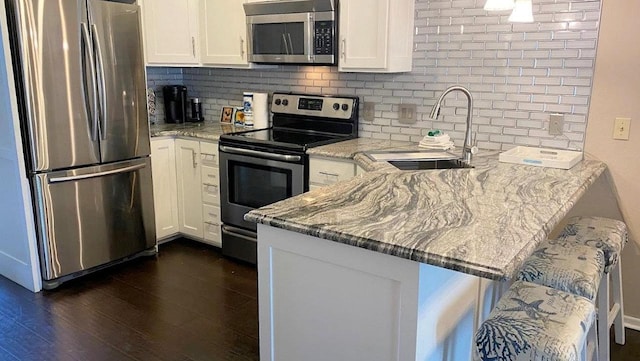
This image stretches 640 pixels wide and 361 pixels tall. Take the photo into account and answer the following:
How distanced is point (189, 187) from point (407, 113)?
1746 millimetres

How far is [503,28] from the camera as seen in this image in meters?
2.89

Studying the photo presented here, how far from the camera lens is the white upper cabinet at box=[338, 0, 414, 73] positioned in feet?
9.86

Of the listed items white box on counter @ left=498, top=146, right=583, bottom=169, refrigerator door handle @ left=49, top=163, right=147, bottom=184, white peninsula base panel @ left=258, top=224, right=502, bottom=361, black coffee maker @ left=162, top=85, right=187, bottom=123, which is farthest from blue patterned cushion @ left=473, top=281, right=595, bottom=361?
black coffee maker @ left=162, top=85, right=187, bottom=123

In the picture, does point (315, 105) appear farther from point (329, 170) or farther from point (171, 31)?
point (171, 31)

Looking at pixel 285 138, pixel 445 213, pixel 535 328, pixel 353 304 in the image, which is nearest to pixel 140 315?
pixel 285 138

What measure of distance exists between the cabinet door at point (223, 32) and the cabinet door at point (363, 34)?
831mm

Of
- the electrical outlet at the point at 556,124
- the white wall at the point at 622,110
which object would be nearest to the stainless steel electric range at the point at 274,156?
the electrical outlet at the point at 556,124

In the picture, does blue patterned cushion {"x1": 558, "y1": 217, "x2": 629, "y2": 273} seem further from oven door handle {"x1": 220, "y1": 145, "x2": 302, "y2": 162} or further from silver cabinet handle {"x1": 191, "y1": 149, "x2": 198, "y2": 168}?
silver cabinet handle {"x1": 191, "y1": 149, "x2": 198, "y2": 168}

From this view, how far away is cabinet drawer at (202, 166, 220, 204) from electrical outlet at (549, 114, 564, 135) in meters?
2.23

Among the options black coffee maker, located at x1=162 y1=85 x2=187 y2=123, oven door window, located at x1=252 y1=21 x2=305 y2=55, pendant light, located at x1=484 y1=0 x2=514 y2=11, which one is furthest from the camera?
black coffee maker, located at x1=162 y1=85 x2=187 y2=123

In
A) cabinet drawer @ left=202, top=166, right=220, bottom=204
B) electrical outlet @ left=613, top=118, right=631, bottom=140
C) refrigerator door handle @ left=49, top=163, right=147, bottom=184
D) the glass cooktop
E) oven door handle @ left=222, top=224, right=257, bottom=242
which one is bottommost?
oven door handle @ left=222, top=224, right=257, bottom=242

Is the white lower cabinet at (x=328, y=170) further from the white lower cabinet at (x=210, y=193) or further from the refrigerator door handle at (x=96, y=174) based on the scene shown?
the refrigerator door handle at (x=96, y=174)

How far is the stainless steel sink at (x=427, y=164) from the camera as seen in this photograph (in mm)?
2709

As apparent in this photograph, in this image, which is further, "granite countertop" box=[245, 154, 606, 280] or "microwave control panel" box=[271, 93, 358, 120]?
"microwave control panel" box=[271, 93, 358, 120]
